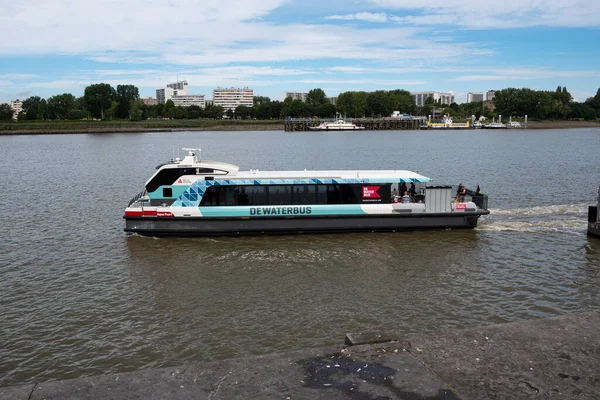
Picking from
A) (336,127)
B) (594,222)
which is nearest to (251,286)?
(594,222)

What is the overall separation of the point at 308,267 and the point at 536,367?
12875 millimetres

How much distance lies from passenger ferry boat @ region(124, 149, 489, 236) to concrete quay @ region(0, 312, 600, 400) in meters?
15.9

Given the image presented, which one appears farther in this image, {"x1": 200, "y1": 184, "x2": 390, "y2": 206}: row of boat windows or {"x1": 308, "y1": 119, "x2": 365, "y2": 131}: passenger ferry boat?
{"x1": 308, "y1": 119, "x2": 365, "y2": 131}: passenger ferry boat

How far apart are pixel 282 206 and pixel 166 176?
20.8ft

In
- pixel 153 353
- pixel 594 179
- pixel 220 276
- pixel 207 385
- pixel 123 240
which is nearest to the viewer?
pixel 207 385

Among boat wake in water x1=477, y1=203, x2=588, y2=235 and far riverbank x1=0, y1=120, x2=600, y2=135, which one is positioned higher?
far riverbank x1=0, y1=120, x2=600, y2=135

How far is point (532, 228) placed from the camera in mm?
27656

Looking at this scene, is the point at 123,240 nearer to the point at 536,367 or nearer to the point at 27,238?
the point at 27,238

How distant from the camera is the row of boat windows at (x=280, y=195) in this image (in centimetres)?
2641

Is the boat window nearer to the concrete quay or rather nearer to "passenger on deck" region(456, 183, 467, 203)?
"passenger on deck" region(456, 183, 467, 203)

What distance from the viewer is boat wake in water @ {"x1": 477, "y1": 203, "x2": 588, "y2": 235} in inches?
1091

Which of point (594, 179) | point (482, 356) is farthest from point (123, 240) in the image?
point (594, 179)

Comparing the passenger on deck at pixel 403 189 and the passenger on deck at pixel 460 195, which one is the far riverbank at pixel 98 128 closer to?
the passenger on deck at pixel 403 189

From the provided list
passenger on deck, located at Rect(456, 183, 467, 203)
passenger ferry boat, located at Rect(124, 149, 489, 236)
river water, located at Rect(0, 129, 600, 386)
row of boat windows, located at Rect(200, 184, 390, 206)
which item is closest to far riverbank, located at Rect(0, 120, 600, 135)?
river water, located at Rect(0, 129, 600, 386)
